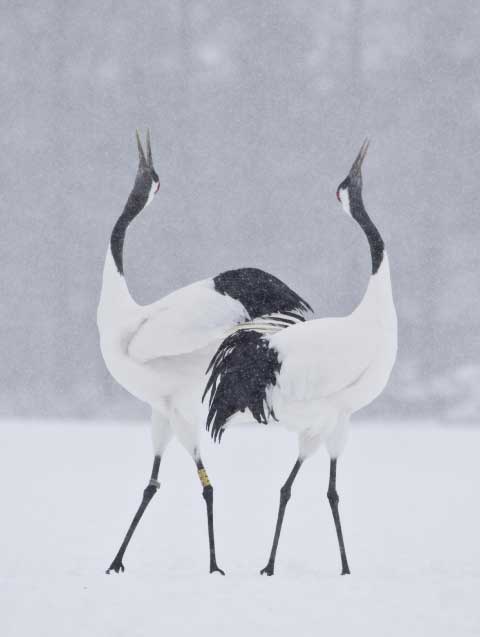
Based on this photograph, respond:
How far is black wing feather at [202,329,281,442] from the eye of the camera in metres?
5.29

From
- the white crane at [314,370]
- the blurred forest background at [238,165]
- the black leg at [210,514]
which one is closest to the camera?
the white crane at [314,370]

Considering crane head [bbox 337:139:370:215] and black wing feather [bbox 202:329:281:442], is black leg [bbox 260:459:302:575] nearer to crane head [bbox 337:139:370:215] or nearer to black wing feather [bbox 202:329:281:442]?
black wing feather [bbox 202:329:281:442]

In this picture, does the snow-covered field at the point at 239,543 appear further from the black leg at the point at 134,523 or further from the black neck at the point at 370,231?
the black neck at the point at 370,231

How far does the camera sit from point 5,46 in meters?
20.3

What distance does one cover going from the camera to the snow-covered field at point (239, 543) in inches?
181

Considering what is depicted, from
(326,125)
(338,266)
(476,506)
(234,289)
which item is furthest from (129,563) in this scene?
(326,125)

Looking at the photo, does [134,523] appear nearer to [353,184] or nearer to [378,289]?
[378,289]

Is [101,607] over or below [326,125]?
below

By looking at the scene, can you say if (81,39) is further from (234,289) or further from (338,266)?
(234,289)

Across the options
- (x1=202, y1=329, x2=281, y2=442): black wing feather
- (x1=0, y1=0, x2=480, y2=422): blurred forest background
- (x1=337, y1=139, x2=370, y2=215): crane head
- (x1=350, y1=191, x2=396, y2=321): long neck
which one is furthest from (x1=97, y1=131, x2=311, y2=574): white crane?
(x1=0, y1=0, x2=480, y2=422): blurred forest background

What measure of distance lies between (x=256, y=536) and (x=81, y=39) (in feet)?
48.5

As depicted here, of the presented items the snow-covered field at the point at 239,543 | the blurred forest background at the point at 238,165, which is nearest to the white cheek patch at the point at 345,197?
the snow-covered field at the point at 239,543

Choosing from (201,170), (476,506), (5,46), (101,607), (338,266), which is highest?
(5,46)

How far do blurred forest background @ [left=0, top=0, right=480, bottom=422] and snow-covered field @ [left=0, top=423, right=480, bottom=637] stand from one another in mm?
5726
